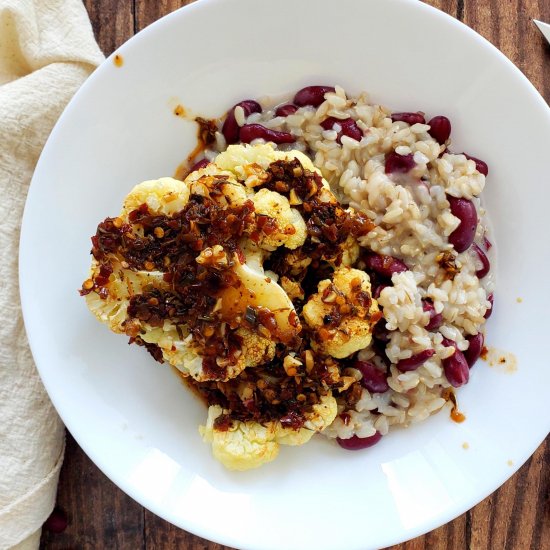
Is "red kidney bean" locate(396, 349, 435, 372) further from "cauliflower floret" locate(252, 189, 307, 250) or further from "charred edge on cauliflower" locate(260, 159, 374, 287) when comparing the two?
"cauliflower floret" locate(252, 189, 307, 250)

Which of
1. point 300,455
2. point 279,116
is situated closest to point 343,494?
point 300,455

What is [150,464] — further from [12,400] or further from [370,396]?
[370,396]

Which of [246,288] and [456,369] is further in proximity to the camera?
[456,369]

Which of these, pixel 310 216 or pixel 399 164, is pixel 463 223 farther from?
pixel 310 216

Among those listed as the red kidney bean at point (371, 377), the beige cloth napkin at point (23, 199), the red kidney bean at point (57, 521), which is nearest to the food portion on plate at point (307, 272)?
the red kidney bean at point (371, 377)

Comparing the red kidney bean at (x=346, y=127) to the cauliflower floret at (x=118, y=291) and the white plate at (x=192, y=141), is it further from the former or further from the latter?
the cauliflower floret at (x=118, y=291)

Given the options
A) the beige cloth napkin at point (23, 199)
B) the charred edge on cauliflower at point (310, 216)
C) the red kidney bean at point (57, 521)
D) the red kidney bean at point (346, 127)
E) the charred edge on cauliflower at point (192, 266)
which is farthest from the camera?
the red kidney bean at point (57, 521)

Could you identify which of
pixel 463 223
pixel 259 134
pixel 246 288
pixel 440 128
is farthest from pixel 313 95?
pixel 246 288
